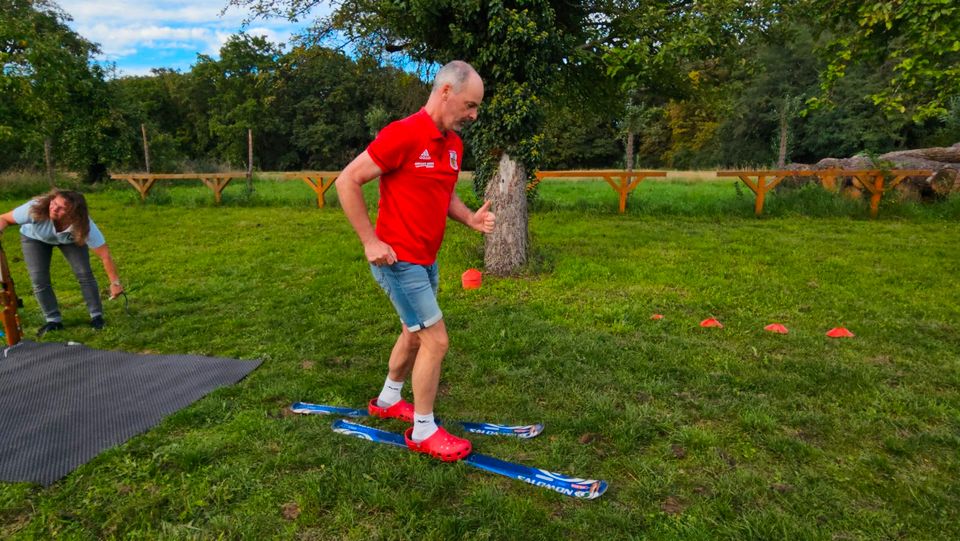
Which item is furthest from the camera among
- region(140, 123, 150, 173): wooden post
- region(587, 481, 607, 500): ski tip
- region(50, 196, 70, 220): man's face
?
region(140, 123, 150, 173): wooden post

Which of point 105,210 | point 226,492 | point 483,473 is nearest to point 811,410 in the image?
point 483,473

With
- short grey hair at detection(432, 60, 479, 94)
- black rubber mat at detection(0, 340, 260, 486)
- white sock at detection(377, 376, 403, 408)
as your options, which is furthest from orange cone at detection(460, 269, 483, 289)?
short grey hair at detection(432, 60, 479, 94)

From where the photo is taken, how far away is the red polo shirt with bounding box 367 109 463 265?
2535mm

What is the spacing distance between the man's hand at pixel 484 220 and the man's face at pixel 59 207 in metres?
4.20

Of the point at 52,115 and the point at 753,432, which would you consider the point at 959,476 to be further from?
the point at 52,115

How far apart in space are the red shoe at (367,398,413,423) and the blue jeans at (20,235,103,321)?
376cm

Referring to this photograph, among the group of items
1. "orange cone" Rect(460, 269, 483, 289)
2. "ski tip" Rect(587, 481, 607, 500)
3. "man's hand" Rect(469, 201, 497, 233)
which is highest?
"man's hand" Rect(469, 201, 497, 233)

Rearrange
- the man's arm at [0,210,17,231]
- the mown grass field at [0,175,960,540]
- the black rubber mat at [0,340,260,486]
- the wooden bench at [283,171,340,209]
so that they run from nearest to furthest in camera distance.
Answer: the mown grass field at [0,175,960,540] → the black rubber mat at [0,340,260,486] → the man's arm at [0,210,17,231] → the wooden bench at [283,171,340,209]

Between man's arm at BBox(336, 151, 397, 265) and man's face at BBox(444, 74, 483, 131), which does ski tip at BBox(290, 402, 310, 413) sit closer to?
man's arm at BBox(336, 151, 397, 265)

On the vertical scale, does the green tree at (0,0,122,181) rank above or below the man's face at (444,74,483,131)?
above

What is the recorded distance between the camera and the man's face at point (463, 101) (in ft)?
8.40

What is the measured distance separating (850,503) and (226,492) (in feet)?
9.51

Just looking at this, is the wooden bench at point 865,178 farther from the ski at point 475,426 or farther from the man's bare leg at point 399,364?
the man's bare leg at point 399,364

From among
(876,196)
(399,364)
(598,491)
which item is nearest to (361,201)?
(399,364)
